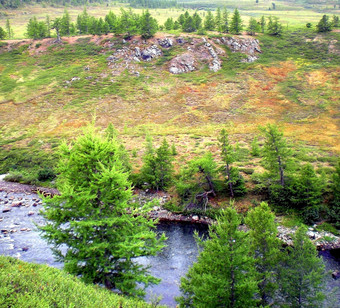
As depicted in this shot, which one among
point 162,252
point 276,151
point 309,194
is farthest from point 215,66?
point 162,252

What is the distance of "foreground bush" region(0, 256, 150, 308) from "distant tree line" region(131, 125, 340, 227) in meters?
26.0

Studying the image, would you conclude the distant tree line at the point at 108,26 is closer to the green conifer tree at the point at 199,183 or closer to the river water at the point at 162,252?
the green conifer tree at the point at 199,183

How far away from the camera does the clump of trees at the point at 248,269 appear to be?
1411cm

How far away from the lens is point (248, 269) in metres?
14.8

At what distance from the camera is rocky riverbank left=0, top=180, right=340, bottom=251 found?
29216mm

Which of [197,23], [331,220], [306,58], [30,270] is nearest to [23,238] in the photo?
[30,270]

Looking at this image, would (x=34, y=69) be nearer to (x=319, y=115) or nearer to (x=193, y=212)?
(x=193, y=212)

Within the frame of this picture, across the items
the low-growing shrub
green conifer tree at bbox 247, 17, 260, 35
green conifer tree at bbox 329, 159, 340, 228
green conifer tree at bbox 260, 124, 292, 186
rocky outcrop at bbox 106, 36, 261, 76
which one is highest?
green conifer tree at bbox 247, 17, 260, 35

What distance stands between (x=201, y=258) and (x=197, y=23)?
4212 inches

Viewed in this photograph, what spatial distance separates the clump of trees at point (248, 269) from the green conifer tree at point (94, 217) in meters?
3.03

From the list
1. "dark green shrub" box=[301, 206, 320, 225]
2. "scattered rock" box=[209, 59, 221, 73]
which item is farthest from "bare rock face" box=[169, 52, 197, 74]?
"dark green shrub" box=[301, 206, 320, 225]

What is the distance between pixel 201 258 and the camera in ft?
51.8

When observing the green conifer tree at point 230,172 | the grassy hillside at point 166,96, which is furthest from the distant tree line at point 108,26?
the green conifer tree at point 230,172

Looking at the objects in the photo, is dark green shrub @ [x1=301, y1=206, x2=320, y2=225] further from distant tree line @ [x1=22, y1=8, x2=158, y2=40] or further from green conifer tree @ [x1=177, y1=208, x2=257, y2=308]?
distant tree line @ [x1=22, y1=8, x2=158, y2=40]
